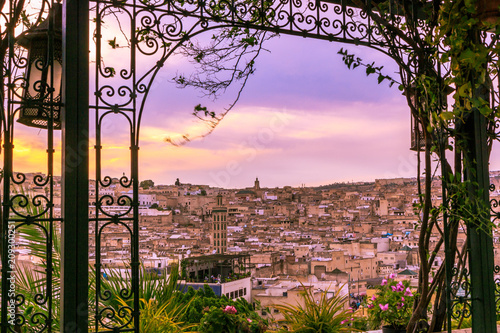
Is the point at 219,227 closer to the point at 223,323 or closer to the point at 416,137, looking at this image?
the point at 223,323

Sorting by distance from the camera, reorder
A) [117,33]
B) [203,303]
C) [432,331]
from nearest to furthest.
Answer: [117,33] → [432,331] → [203,303]

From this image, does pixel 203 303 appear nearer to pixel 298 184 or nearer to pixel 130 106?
pixel 298 184

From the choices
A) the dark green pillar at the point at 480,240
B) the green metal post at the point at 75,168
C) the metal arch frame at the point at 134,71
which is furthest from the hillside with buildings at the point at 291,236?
the green metal post at the point at 75,168

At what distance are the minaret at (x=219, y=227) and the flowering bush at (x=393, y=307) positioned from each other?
1258 mm

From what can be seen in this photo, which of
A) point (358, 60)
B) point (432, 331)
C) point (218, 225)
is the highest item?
point (358, 60)

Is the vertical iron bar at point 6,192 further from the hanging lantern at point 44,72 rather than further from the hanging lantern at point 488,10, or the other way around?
the hanging lantern at point 488,10

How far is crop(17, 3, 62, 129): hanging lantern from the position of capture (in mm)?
1895

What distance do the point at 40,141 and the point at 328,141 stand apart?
243 cm

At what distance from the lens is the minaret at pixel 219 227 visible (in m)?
3.71

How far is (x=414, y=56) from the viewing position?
268 centimetres

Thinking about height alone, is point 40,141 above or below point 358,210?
above

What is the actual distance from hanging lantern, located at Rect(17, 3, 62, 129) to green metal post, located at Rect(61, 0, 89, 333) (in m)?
0.07

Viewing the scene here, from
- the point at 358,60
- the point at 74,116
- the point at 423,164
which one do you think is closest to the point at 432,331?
the point at 423,164

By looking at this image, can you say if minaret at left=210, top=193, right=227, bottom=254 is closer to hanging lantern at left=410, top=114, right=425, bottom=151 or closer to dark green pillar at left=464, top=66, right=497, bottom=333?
hanging lantern at left=410, top=114, right=425, bottom=151
